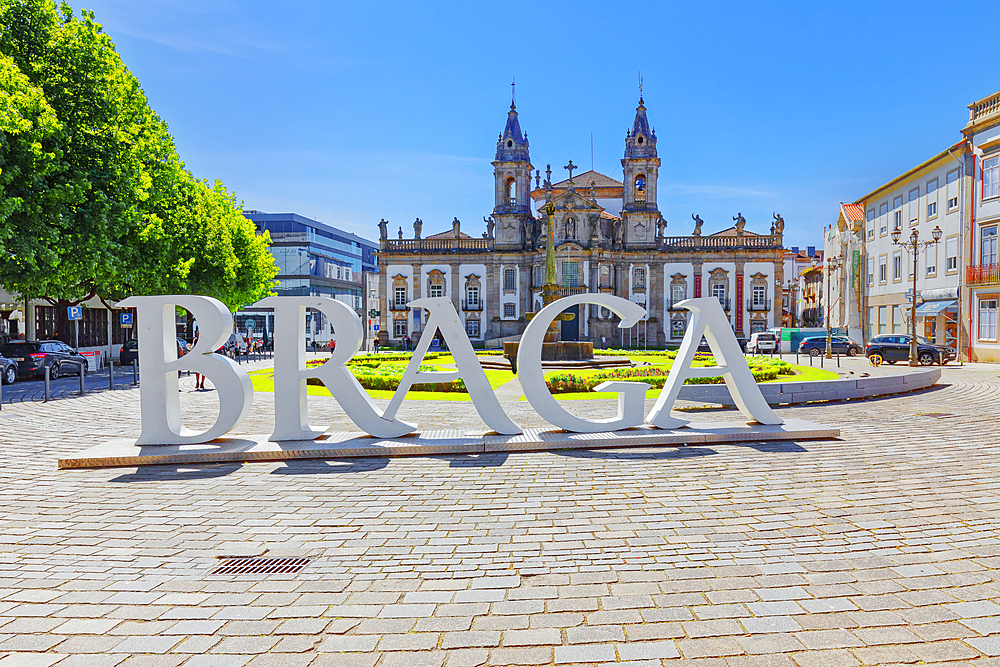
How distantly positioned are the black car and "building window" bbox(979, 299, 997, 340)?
1602 inches

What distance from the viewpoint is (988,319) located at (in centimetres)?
3086

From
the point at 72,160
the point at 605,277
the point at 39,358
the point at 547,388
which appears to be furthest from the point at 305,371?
the point at 605,277

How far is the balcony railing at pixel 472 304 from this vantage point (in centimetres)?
6053

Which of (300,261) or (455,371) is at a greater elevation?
(300,261)

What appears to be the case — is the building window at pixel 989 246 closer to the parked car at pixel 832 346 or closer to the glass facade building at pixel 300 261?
the parked car at pixel 832 346

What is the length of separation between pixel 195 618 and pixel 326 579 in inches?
35.8

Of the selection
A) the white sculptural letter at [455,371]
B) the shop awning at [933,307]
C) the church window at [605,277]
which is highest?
the church window at [605,277]

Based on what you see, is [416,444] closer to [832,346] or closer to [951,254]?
[832,346]

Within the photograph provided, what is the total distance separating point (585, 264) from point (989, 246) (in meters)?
31.2

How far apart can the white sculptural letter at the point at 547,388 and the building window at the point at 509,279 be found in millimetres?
50561

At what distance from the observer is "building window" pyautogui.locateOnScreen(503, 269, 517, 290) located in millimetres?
60312

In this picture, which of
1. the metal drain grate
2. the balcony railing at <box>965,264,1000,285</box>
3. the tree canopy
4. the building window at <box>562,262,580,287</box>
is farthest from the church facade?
the metal drain grate

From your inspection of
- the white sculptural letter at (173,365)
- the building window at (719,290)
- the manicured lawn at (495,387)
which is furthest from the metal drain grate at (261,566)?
the building window at (719,290)

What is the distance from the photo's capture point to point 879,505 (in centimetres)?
621
